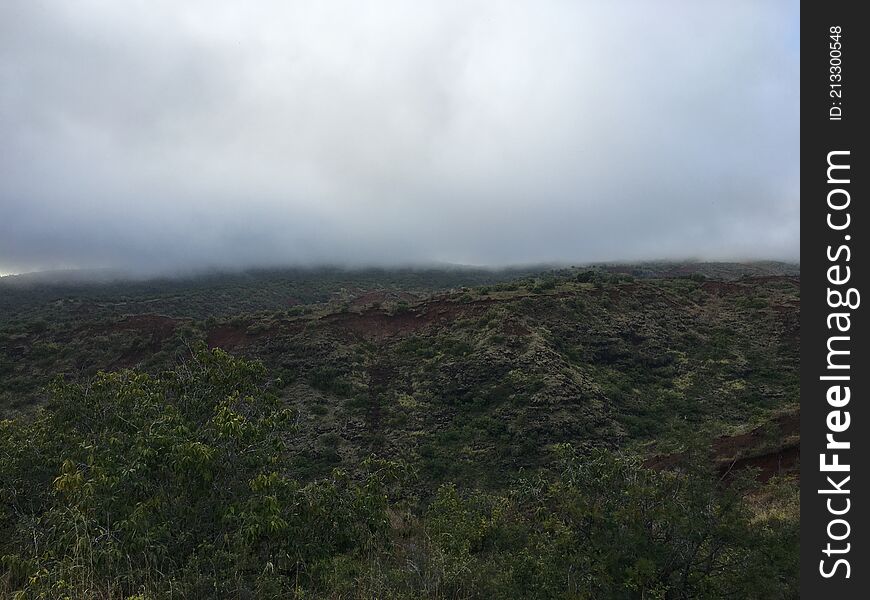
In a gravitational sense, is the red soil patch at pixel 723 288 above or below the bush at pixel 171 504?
above

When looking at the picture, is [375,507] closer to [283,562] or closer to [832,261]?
[283,562]

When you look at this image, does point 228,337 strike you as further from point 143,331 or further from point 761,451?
point 761,451

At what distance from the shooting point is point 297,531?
681 cm

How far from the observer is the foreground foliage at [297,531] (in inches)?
200

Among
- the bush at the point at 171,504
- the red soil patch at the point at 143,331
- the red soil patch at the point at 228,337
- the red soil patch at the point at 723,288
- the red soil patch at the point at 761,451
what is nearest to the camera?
the bush at the point at 171,504

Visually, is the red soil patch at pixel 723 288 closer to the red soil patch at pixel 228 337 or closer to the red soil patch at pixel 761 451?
the red soil patch at pixel 761 451

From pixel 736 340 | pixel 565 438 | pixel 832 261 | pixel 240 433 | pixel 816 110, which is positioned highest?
pixel 816 110

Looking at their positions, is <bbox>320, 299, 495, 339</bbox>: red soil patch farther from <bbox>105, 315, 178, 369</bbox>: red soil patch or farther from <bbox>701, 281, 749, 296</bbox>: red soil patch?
<bbox>701, 281, 749, 296</bbox>: red soil patch

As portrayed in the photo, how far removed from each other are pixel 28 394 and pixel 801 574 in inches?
1555

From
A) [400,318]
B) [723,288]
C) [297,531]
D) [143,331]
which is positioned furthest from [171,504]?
[723,288]

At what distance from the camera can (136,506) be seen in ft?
20.8

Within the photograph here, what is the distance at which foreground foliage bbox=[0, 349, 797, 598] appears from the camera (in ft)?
16.7

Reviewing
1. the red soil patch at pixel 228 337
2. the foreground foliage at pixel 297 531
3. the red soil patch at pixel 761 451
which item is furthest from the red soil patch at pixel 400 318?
Result: the foreground foliage at pixel 297 531

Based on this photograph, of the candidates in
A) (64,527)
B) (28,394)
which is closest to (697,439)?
(64,527)
